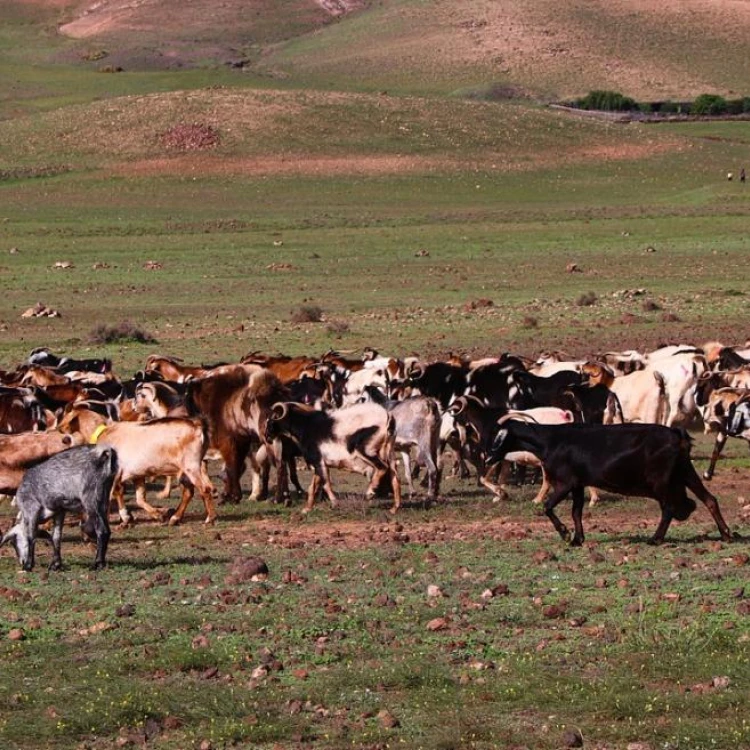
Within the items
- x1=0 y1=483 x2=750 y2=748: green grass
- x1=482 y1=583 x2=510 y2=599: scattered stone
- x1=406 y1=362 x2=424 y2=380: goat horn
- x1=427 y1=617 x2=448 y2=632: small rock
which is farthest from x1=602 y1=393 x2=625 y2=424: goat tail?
x1=427 y1=617 x2=448 y2=632: small rock

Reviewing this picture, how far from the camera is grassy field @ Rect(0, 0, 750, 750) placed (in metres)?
8.78

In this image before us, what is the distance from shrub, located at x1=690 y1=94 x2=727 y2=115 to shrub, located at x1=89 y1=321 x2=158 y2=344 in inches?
2863

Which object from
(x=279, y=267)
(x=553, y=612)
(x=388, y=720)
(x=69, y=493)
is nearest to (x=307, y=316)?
(x=279, y=267)

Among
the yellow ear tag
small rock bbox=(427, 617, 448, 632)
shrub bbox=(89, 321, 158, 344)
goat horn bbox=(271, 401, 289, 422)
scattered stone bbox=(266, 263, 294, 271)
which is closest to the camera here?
small rock bbox=(427, 617, 448, 632)

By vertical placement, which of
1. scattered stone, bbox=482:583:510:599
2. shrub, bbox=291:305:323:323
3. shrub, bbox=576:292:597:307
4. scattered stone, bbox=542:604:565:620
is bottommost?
shrub, bbox=576:292:597:307

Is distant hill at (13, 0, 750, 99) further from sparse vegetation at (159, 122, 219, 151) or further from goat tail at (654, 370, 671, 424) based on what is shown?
goat tail at (654, 370, 671, 424)

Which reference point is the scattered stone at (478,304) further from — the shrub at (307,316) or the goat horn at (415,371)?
the goat horn at (415,371)

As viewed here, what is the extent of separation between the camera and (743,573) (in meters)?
11.0

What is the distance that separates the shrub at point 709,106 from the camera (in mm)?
98562

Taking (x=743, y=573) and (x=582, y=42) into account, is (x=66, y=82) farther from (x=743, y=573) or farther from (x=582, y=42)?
(x=743, y=573)

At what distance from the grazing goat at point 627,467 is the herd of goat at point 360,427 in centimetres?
1

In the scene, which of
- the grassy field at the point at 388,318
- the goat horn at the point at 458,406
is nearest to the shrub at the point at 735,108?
the grassy field at the point at 388,318

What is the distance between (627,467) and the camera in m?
12.5

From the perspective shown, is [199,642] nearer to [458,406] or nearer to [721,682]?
[721,682]
